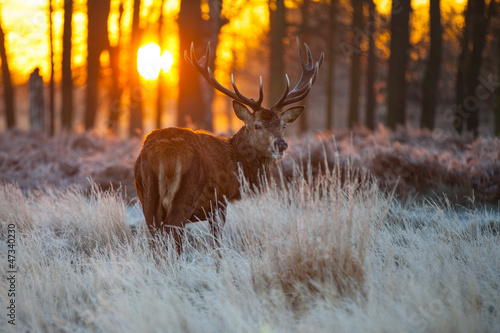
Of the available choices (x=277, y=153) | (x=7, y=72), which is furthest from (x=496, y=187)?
(x=7, y=72)

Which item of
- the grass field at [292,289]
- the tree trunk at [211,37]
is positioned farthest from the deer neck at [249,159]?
the tree trunk at [211,37]

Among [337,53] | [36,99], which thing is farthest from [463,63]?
[36,99]

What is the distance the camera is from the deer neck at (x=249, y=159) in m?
5.54

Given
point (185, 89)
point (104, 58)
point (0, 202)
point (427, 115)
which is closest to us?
point (0, 202)

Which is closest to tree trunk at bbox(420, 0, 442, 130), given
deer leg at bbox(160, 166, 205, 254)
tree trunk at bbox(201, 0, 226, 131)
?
tree trunk at bbox(201, 0, 226, 131)

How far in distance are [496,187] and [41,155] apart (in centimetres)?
969

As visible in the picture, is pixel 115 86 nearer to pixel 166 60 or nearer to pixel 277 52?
pixel 166 60

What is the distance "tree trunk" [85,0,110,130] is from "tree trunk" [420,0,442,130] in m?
10.5

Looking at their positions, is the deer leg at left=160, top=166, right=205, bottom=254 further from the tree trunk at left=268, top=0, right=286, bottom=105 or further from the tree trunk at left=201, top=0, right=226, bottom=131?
the tree trunk at left=268, top=0, right=286, bottom=105

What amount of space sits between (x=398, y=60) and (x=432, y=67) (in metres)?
1.57

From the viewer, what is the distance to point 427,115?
1462 centimetres

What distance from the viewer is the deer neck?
218 inches

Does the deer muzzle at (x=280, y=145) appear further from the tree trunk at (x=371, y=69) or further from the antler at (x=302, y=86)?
the tree trunk at (x=371, y=69)

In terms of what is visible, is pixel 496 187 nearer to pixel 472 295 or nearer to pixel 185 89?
pixel 472 295
